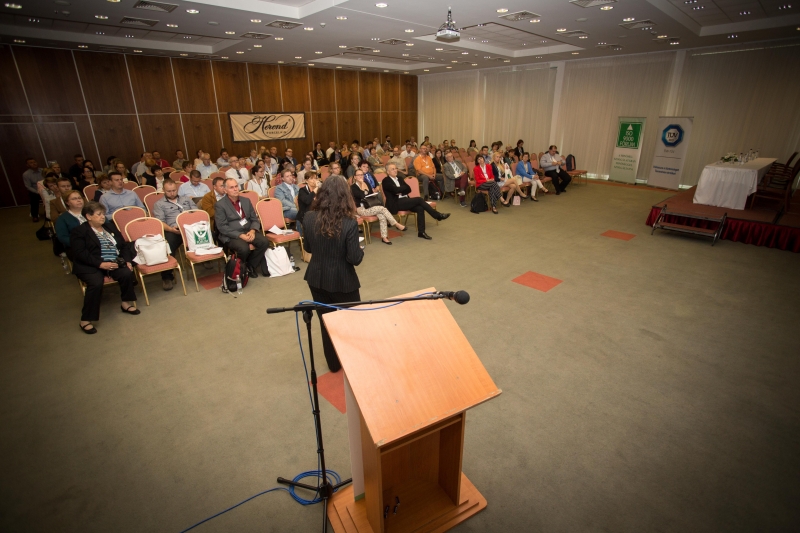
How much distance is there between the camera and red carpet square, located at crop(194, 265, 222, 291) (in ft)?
17.4

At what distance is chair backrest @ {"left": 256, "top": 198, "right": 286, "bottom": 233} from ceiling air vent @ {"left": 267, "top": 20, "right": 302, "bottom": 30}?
3607 mm

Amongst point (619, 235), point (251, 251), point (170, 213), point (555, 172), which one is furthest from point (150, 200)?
point (555, 172)

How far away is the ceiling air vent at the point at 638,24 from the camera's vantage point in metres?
7.18

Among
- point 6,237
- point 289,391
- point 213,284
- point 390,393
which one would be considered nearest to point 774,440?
point 390,393

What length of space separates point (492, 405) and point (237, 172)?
7706mm

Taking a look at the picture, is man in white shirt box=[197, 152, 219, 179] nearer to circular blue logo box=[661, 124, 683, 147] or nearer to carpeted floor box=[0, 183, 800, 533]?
carpeted floor box=[0, 183, 800, 533]

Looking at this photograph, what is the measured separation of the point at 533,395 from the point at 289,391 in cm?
201

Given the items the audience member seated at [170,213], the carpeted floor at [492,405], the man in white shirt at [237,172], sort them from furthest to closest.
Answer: the man in white shirt at [237,172], the audience member seated at [170,213], the carpeted floor at [492,405]

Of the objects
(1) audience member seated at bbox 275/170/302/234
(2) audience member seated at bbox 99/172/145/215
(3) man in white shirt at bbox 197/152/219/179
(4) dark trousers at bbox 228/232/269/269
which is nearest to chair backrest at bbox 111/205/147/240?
(2) audience member seated at bbox 99/172/145/215

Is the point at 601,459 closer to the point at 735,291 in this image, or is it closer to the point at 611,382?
the point at 611,382

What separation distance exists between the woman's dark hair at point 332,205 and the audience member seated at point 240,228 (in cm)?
301

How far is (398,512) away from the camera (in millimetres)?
2066

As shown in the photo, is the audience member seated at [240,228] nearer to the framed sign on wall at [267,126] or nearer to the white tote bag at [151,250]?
the white tote bag at [151,250]

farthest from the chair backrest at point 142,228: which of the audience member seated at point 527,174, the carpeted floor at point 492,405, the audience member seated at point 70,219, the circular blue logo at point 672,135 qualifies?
the circular blue logo at point 672,135
